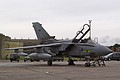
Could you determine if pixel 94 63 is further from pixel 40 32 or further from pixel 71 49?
pixel 40 32

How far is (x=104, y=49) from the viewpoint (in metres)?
25.5

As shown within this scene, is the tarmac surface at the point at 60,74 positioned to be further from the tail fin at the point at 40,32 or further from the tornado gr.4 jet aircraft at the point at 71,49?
the tail fin at the point at 40,32

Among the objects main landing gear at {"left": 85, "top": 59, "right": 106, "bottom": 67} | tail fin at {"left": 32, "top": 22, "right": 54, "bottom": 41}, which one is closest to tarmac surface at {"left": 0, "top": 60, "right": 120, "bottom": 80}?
main landing gear at {"left": 85, "top": 59, "right": 106, "bottom": 67}

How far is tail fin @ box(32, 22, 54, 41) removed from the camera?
3158cm

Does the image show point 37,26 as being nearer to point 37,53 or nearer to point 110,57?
point 37,53

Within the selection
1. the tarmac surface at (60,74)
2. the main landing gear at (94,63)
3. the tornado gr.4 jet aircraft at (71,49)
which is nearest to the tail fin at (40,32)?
the tornado gr.4 jet aircraft at (71,49)

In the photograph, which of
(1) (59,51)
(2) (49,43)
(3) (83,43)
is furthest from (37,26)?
(3) (83,43)

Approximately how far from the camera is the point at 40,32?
32.0 metres

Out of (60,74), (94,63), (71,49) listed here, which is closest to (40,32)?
(71,49)

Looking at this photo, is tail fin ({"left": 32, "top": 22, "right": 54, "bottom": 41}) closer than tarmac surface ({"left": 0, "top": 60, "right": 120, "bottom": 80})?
No

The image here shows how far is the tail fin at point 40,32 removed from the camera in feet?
104

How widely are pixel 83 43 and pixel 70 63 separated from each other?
3046mm

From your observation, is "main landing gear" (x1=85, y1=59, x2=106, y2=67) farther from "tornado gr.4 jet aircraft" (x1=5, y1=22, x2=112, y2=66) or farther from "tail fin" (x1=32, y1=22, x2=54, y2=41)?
"tail fin" (x1=32, y1=22, x2=54, y2=41)

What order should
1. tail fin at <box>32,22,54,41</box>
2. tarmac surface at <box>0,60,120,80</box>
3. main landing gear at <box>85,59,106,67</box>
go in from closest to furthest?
tarmac surface at <box>0,60,120,80</box>, main landing gear at <box>85,59,106,67</box>, tail fin at <box>32,22,54,41</box>
